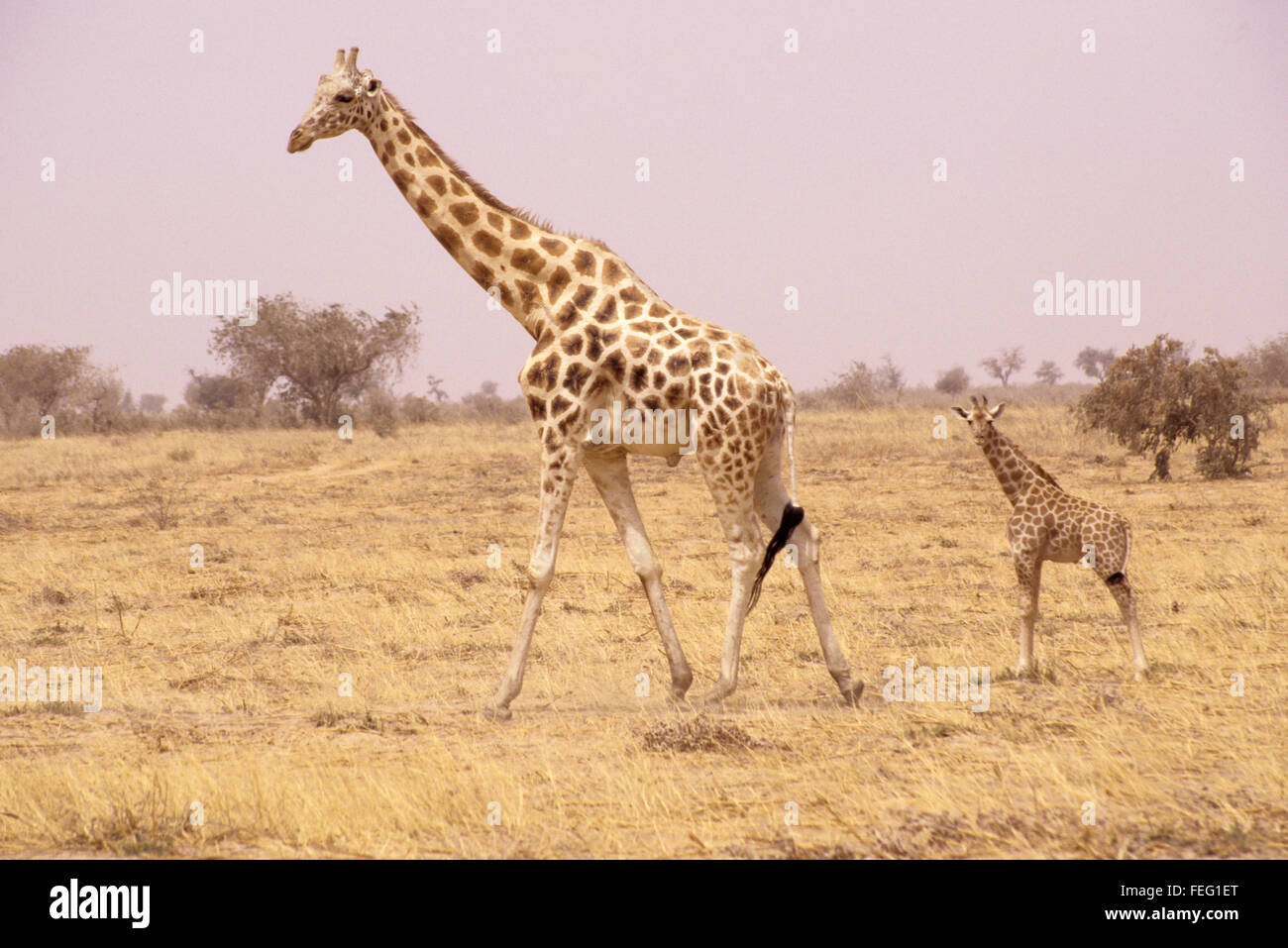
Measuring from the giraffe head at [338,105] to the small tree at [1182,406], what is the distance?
15754 millimetres

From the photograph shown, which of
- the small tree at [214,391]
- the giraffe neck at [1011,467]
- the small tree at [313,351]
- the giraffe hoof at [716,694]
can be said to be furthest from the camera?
the small tree at [214,391]

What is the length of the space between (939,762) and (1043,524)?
2.39m

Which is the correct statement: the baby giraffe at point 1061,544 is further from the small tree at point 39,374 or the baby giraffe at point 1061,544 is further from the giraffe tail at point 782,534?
the small tree at point 39,374

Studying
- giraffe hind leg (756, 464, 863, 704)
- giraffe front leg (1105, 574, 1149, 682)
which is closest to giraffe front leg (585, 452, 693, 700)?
giraffe hind leg (756, 464, 863, 704)

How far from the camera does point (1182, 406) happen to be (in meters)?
19.6

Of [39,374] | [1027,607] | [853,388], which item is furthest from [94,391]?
[1027,607]

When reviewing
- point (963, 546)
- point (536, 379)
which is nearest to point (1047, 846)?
point (536, 379)

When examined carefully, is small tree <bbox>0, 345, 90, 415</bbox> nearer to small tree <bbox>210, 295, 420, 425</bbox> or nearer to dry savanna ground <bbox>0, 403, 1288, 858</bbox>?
small tree <bbox>210, 295, 420, 425</bbox>

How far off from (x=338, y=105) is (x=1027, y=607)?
215 inches

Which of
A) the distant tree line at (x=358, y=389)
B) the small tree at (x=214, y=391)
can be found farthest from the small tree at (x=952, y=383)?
the small tree at (x=214, y=391)

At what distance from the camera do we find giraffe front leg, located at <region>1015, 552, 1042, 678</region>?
7.82 meters

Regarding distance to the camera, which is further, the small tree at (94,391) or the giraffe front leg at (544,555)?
the small tree at (94,391)

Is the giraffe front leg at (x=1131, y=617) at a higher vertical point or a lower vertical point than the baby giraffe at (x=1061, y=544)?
lower

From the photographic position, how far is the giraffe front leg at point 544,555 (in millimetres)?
7172
